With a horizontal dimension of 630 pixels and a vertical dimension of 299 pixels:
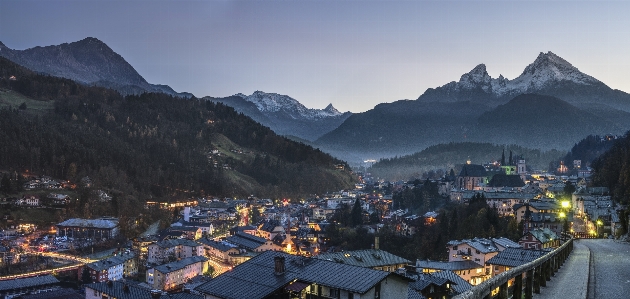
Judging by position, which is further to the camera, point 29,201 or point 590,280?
point 29,201

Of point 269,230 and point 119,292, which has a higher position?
point 119,292

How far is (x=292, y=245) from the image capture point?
6706 centimetres

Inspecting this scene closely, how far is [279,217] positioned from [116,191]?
1308 inches

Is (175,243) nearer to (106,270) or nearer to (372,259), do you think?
(106,270)

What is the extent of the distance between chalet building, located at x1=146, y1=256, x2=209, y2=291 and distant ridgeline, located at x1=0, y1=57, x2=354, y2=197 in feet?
181

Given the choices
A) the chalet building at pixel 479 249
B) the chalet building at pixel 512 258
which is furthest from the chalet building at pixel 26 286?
the chalet building at pixel 512 258

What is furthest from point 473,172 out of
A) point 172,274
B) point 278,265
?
point 278,265

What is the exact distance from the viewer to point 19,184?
87.6 metres

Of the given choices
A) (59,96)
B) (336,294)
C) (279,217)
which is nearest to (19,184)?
(279,217)

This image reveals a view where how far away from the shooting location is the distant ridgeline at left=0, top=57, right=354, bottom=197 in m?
110

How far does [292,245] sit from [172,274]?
1928 cm

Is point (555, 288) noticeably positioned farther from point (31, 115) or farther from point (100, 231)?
point (31, 115)

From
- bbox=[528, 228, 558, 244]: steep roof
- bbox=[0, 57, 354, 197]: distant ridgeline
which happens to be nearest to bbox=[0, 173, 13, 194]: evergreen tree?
bbox=[0, 57, 354, 197]: distant ridgeline

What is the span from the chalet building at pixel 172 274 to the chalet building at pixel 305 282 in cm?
3125
